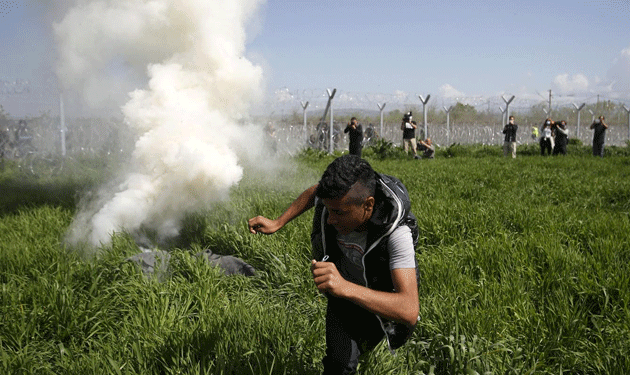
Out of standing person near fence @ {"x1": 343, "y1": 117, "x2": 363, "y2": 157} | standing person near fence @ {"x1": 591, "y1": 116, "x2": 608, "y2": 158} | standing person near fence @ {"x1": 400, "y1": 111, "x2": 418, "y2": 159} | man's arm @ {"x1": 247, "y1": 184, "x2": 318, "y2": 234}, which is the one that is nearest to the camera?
man's arm @ {"x1": 247, "y1": 184, "x2": 318, "y2": 234}

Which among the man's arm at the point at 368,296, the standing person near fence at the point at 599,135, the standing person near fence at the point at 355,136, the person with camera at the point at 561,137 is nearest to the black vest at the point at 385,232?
the man's arm at the point at 368,296

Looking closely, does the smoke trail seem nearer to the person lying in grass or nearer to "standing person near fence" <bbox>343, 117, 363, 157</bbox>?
the person lying in grass

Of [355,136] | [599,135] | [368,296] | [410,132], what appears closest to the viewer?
[368,296]

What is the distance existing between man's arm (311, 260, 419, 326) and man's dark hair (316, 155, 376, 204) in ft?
1.04

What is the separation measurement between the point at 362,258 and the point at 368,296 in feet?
1.14

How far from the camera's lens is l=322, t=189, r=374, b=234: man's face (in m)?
2.04

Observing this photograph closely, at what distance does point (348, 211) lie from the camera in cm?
206

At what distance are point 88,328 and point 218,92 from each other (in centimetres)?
390

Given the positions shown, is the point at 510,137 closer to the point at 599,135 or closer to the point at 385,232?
the point at 599,135

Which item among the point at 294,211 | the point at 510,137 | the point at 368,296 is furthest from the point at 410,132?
the point at 368,296

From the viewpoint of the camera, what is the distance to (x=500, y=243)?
15.6ft

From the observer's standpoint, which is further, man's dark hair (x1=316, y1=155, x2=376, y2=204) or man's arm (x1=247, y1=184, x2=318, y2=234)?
man's arm (x1=247, y1=184, x2=318, y2=234)

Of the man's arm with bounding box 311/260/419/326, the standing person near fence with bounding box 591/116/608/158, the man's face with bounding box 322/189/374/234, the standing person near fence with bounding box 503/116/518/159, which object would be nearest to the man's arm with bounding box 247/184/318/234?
the man's face with bounding box 322/189/374/234

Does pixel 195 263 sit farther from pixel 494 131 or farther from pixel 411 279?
pixel 494 131
